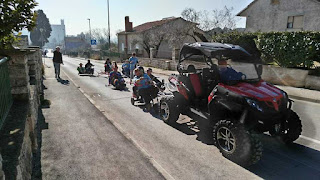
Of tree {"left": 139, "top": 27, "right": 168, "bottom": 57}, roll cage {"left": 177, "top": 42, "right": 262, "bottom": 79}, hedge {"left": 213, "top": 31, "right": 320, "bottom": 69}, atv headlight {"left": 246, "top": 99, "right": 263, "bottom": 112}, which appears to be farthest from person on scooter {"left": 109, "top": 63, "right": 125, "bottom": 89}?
tree {"left": 139, "top": 27, "right": 168, "bottom": 57}

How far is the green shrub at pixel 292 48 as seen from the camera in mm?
10874

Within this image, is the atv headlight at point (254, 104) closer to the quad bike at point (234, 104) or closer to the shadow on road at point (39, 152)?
the quad bike at point (234, 104)

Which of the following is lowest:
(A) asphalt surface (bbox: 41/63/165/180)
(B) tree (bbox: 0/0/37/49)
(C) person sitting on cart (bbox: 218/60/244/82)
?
(A) asphalt surface (bbox: 41/63/165/180)

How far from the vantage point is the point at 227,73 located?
4.83 m

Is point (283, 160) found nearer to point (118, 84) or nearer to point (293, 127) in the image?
point (293, 127)

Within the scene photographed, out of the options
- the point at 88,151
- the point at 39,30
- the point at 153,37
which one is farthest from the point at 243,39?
the point at 39,30

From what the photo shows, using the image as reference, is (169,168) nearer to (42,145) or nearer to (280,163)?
(280,163)

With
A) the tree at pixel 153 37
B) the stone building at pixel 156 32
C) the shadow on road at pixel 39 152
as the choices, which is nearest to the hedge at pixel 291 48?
the shadow on road at pixel 39 152

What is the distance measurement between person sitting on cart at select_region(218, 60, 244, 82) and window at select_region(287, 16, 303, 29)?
70.1ft

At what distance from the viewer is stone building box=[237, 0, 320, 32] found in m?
20.8

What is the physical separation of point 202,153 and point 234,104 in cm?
119

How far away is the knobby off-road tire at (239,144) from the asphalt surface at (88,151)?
144 centimetres

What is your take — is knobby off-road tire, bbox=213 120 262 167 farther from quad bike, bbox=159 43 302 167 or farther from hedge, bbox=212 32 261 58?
hedge, bbox=212 32 261 58

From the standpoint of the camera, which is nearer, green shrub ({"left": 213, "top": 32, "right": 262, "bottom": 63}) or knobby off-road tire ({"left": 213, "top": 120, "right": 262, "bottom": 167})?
knobby off-road tire ({"left": 213, "top": 120, "right": 262, "bottom": 167})
